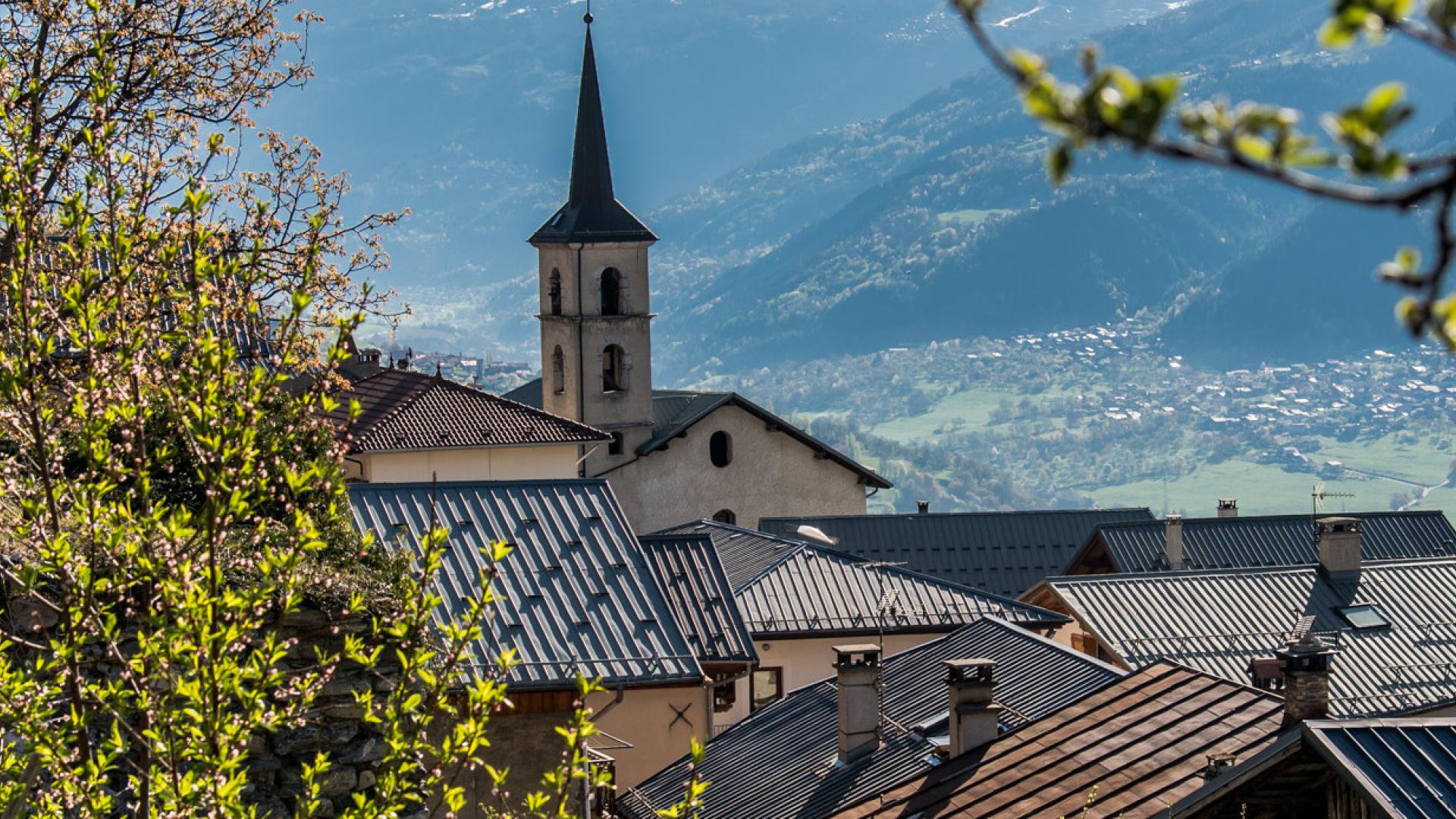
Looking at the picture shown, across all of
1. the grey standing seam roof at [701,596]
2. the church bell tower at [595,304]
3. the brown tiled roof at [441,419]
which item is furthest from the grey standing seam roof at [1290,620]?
the church bell tower at [595,304]

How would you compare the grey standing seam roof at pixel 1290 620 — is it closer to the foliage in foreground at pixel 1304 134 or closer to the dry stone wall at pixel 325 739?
the dry stone wall at pixel 325 739

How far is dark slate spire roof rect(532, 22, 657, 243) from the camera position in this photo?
56344mm

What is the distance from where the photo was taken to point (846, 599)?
2938 centimetres

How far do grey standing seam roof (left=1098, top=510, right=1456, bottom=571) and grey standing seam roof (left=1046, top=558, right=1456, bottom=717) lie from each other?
20.0ft

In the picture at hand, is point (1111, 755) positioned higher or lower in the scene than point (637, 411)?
lower

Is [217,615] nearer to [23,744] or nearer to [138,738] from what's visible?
[138,738]

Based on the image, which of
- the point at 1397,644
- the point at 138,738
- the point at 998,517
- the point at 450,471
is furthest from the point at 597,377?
the point at 138,738

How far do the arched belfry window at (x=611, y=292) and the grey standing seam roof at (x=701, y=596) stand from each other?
3619 centimetres

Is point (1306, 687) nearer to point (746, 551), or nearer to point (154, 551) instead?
point (154, 551)

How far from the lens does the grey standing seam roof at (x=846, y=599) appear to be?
2850 centimetres

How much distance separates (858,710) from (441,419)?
820 inches

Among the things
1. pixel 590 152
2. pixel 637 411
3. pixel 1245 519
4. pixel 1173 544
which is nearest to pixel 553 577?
pixel 1173 544

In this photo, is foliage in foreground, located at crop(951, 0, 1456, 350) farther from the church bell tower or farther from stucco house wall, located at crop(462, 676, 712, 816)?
the church bell tower

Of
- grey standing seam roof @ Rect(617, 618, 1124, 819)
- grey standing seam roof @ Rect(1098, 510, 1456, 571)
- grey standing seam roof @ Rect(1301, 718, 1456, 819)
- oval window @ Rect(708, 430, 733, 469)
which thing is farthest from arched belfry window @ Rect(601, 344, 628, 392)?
grey standing seam roof @ Rect(1301, 718, 1456, 819)
